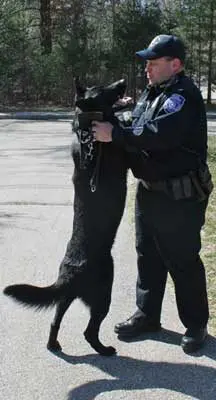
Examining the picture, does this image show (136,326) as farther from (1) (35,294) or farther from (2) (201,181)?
(2) (201,181)

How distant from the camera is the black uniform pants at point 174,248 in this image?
358 cm

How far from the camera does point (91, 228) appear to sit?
344 cm

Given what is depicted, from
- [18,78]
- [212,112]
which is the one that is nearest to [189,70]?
[212,112]

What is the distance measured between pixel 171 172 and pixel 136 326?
116 cm

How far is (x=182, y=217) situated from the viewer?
356cm

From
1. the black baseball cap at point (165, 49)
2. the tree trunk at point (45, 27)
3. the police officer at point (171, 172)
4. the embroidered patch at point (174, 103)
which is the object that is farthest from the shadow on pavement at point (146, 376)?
the tree trunk at point (45, 27)

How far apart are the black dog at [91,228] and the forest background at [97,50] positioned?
2188 cm

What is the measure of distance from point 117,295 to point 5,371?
1.42m

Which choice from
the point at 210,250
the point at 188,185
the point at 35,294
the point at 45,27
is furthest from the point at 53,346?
the point at 45,27

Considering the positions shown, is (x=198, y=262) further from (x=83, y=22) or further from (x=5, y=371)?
(x=83, y=22)

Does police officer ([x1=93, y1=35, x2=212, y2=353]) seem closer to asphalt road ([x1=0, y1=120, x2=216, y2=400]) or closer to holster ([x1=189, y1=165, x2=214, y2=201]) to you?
holster ([x1=189, y1=165, x2=214, y2=201])

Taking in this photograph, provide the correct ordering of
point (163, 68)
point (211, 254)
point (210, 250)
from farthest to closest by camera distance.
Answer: point (210, 250)
point (211, 254)
point (163, 68)

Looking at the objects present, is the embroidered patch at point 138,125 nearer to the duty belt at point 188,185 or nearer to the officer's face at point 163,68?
the officer's face at point 163,68

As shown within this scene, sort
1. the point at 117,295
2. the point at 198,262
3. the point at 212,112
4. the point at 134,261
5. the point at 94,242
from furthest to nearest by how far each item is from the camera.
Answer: the point at 212,112, the point at 134,261, the point at 117,295, the point at 198,262, the point at 94,242
